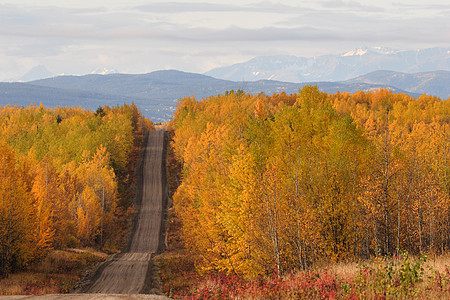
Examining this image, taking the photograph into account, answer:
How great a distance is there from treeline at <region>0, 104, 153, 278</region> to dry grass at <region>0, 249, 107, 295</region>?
1349 millimetres

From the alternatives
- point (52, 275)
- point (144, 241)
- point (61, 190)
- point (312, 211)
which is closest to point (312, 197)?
point (312, 211)

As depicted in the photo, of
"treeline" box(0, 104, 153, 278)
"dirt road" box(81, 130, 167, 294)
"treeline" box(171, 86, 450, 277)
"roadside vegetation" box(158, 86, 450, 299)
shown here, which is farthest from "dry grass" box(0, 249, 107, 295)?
"treeline" box(171, 86, 450, 277)

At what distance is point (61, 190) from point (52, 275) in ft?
74.7

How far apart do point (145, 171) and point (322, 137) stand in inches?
3064

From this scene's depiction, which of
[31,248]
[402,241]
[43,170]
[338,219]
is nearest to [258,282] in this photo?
[338,219]

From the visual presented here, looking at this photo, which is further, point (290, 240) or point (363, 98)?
point (363, 98)

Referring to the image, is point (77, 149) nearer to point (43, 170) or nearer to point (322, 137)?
point (43, 170)

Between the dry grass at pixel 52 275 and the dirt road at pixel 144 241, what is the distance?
1942 millimetres

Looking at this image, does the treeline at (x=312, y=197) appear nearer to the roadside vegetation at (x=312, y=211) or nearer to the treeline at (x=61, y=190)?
the roadside vegetation at (x=312, y=211)

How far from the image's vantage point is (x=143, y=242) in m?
71.2

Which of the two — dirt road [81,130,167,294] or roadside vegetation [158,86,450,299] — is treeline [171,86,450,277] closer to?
roadside vegetation [158,86,450,299]

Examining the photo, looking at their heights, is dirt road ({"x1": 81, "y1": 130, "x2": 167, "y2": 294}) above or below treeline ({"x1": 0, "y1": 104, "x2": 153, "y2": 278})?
below

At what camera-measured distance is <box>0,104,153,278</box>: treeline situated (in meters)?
38.8

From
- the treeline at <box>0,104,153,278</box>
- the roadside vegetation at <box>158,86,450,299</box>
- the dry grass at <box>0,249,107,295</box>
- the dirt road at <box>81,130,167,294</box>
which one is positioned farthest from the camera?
the dirt road at <box>81,130,167,294</box>
